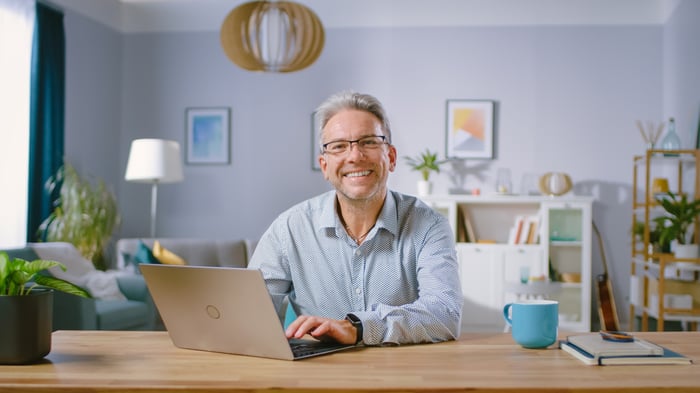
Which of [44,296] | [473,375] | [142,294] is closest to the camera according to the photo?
[473,375]

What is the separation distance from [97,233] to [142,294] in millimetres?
1108

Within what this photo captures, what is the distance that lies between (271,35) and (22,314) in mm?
3800

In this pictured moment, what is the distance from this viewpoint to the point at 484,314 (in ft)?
18.9

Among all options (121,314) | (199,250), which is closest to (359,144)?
(121,314)

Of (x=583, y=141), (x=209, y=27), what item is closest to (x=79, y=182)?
(x=209, y=27)

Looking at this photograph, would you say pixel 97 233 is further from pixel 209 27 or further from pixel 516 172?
pixel 516 172

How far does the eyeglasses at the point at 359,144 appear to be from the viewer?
6.39ft

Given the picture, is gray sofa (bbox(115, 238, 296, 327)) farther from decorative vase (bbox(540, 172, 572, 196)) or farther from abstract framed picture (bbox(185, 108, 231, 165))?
decorative vase (bbox(540, 172, 572, 196))

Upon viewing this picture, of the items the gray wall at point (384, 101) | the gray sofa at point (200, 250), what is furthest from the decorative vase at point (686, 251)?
the gray sofa at point (200, 250)

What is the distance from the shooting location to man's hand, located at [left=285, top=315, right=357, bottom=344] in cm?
150

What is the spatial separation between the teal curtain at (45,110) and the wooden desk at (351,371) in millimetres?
4194

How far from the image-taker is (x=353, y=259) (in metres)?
1.95

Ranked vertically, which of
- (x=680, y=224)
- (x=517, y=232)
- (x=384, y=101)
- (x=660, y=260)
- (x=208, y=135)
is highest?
(x=384, y=101)

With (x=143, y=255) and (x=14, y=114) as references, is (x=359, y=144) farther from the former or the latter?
(x=14, y=114)
